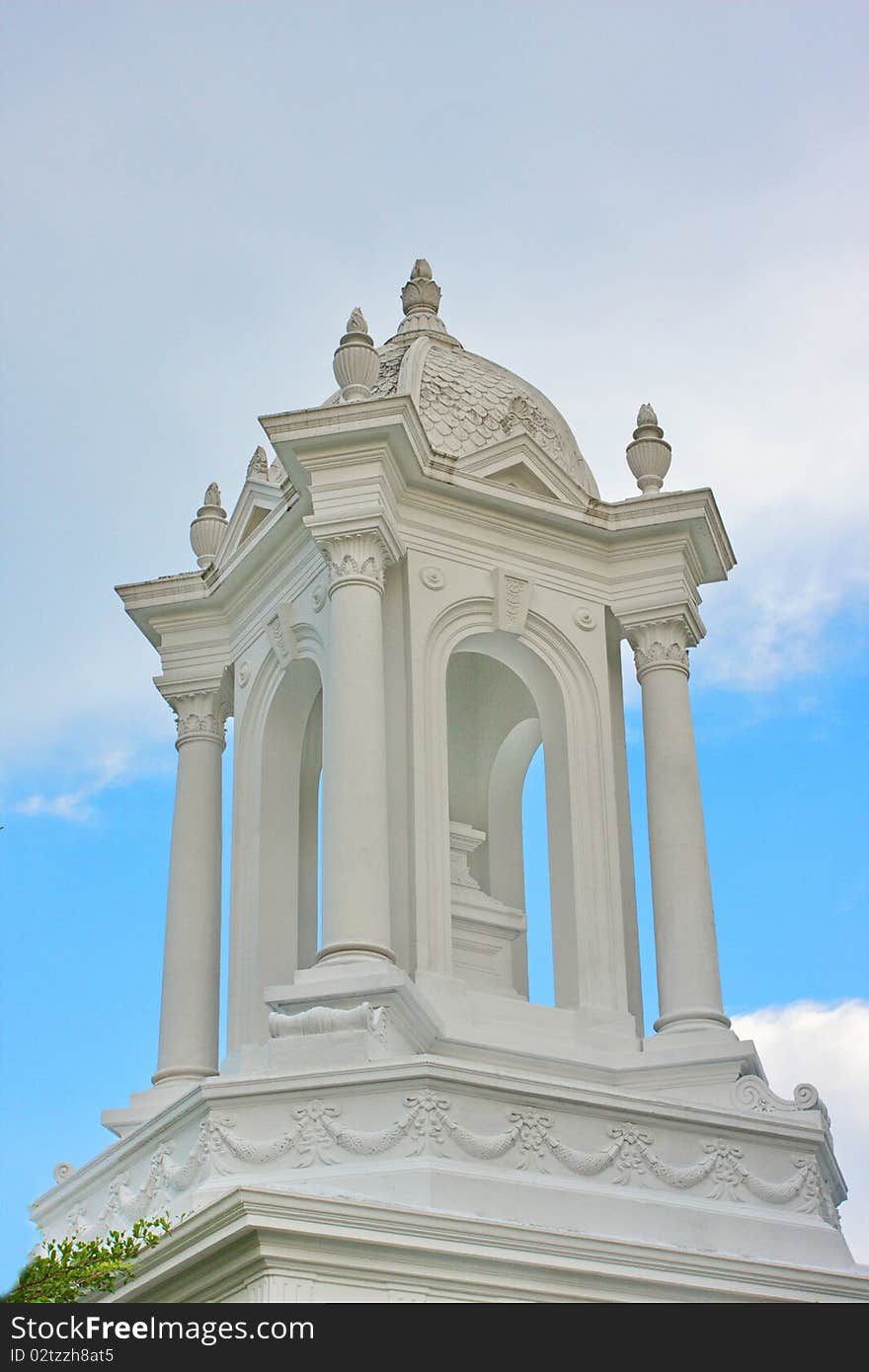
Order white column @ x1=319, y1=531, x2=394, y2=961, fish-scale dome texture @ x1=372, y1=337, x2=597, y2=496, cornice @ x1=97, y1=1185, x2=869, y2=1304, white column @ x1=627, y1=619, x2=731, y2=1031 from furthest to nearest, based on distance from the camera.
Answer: fish-scale dome texture @ x1=372, y1=337, x2=597, y2=496, white column @ x1=627, y1=619, x2=731, y2=1031, white column @ x1=319, y1=531, x2=394, y2=961, cornice @ x1=97, y1=1185, x2=869, y2=1304

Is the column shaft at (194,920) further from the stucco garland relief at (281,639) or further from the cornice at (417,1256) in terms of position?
the cornice at (417,1256)

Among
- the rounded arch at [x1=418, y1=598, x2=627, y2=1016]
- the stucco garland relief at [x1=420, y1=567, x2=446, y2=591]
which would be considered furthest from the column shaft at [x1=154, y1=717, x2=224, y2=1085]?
the stucco garland relief at [x1=420, y1=567, x2=446, y2=591]

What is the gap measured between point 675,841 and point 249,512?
7.00m

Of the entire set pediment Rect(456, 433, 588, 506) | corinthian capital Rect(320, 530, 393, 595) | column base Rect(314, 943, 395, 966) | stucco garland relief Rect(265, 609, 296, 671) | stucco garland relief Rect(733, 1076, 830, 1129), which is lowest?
stucco garland relief Rect(733, 1076, 830, 1129)

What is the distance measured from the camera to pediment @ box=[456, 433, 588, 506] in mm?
26125

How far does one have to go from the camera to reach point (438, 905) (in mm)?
23422

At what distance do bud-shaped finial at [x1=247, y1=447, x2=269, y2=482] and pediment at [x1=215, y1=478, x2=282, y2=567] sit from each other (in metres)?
0.26

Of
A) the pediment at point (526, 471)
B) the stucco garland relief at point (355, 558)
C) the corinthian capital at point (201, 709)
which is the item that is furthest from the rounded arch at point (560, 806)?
the corinthian capital at point (201, 709)

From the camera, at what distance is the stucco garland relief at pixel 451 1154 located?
1944 cm

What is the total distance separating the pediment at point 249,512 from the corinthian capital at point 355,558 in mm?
2700

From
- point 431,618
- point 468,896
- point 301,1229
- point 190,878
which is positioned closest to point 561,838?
point 468,896

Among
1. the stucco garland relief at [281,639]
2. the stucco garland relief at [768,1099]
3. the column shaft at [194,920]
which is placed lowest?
the stucco garland relief at [768,1099]

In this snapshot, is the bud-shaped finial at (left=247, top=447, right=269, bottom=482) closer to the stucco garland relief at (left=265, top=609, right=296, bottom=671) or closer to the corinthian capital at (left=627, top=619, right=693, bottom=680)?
the stucco garland relief at (left=265, top=609, right=296, bottom=671)

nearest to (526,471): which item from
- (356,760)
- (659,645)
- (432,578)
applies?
(432,578)
